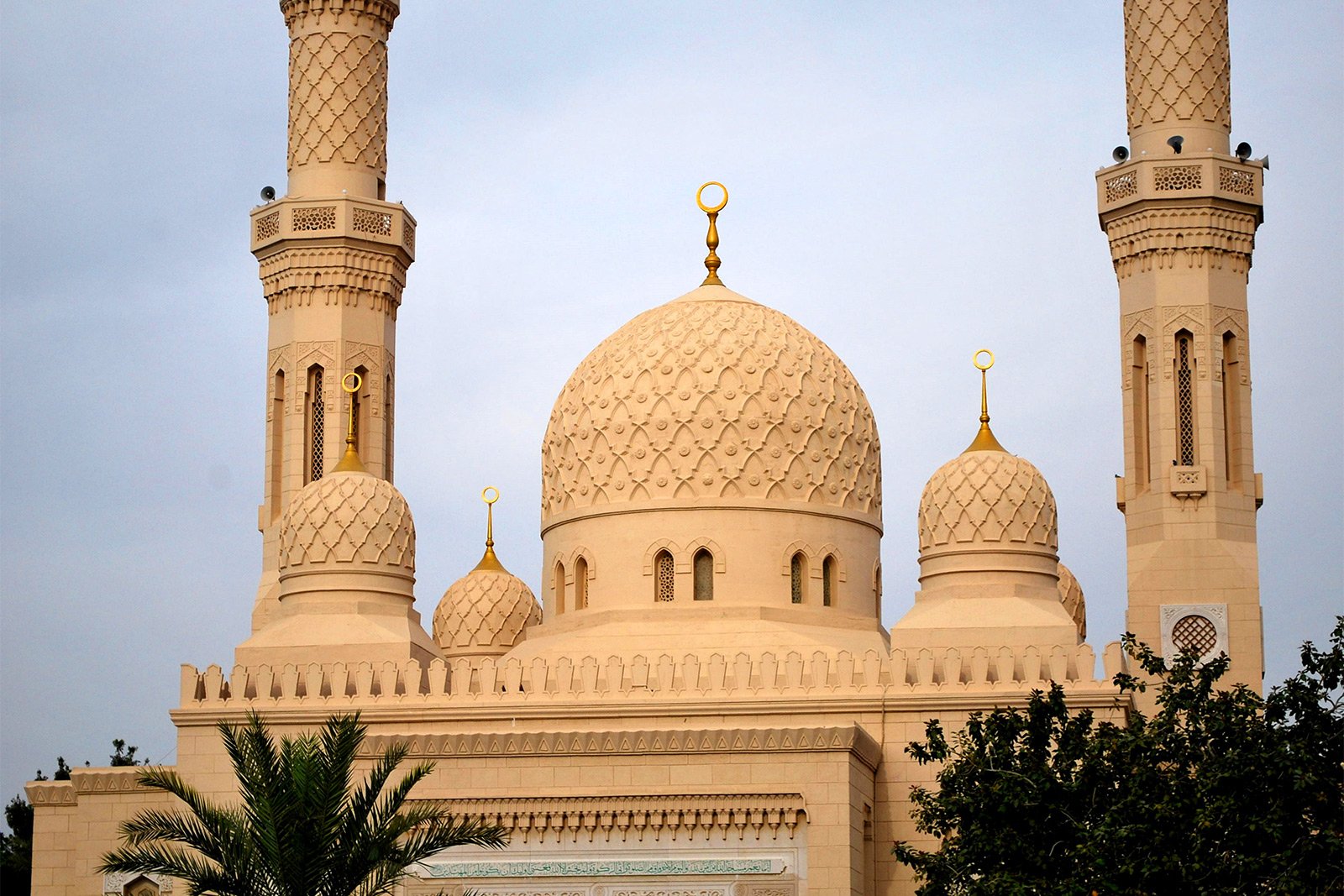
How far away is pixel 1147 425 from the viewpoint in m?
28.2

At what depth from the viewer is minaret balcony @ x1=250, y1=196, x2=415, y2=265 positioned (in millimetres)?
29156

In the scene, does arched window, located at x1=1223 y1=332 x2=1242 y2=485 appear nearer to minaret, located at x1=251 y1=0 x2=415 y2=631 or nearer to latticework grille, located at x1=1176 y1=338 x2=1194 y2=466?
latticework grille, located at x1=1176 y1=338 x2=1194 y2=466

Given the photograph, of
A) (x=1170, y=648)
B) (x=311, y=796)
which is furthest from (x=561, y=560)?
(x=311, y=796)

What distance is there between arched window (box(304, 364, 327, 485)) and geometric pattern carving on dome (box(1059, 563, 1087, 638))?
993 cm

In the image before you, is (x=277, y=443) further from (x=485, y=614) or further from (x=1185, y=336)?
(x=1185, y=336)

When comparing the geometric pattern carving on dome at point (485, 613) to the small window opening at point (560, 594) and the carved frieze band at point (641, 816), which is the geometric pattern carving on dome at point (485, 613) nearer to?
the small window opening at point (560, 594)

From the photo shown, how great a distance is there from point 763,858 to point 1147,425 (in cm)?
951

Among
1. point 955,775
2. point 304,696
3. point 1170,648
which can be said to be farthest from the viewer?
point 1170,648

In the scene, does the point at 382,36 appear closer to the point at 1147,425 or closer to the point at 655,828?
the point at 1147,425

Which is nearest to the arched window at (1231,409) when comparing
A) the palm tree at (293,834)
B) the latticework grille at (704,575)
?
the latticework grille at (704,575)

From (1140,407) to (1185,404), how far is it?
2.00 feet

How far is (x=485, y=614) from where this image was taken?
28.8m

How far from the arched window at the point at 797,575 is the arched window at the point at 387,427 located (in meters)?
6.51

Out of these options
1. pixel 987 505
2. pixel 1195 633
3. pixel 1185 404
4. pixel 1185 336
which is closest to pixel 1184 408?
pixel 1185 404
